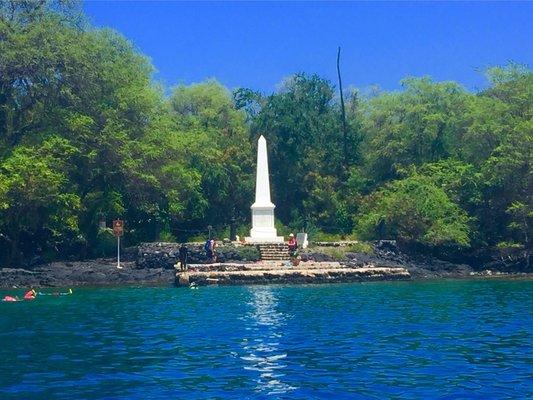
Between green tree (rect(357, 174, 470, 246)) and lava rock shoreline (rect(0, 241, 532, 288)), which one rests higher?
green tree (rect(357, 174, 470, 246))

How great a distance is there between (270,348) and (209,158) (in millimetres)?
38612

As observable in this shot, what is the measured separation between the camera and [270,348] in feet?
51.9

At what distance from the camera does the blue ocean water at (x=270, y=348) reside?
472 inches

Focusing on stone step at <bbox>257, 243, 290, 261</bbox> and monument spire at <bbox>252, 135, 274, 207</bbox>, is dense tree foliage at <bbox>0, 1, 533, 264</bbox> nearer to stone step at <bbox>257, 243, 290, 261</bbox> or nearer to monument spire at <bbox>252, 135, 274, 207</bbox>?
monument spire at <bbox>252, 135, 274, 207</bbox>

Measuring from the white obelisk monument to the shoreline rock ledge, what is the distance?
4967 millimetres

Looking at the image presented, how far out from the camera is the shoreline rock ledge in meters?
36.4

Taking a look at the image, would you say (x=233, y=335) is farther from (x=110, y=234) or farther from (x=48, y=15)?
(x=48, y=15)

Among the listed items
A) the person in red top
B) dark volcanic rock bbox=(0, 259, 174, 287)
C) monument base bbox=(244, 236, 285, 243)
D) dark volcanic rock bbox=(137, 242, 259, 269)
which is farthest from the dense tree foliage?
the person in red top

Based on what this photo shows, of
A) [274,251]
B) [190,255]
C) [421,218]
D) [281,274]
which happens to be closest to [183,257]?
[190,255]

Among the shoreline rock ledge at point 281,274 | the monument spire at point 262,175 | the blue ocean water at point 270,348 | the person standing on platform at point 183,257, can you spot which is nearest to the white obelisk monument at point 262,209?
the monument spire at point 262,175

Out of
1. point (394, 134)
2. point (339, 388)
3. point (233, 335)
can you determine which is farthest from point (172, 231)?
point (339, 388)

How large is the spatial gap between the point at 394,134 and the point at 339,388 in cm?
4625

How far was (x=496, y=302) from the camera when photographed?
2609 cm

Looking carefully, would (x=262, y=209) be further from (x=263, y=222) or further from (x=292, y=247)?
(x=292, y=247)
